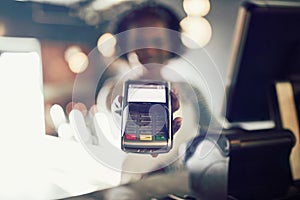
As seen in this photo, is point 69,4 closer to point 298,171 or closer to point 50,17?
point 50,17

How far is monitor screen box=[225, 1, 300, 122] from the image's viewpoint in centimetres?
83

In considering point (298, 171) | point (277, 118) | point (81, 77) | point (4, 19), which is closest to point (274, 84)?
point (277, 118)

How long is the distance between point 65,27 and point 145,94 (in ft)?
0.74

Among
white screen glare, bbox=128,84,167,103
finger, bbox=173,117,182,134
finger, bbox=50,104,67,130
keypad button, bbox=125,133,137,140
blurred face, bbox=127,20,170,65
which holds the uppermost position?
blurred face, bbox=127,20,170,65

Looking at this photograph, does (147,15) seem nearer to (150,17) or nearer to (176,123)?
(150,17)

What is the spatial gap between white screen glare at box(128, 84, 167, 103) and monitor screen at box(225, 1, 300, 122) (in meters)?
0.20

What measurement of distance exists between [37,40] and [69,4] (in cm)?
15

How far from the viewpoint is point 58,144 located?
0.69m

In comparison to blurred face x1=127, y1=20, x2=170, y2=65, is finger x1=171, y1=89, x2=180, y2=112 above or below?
below

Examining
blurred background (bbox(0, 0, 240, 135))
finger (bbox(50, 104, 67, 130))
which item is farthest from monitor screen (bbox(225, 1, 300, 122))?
finger (bbox(50, 104, 67, 130))

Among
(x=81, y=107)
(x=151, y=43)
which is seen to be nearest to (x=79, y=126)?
(x=81, y=107)

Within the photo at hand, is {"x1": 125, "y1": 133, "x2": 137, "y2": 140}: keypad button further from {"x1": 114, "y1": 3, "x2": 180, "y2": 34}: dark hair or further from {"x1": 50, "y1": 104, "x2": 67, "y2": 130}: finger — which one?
{"x1": 114, "y1": 3, "x2": 180, "y2": 34}: dark hair

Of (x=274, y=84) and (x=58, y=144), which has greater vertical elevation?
(x=274, y=84)

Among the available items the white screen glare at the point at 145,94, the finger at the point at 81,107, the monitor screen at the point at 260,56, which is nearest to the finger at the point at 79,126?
the finger at the point at 81,107
